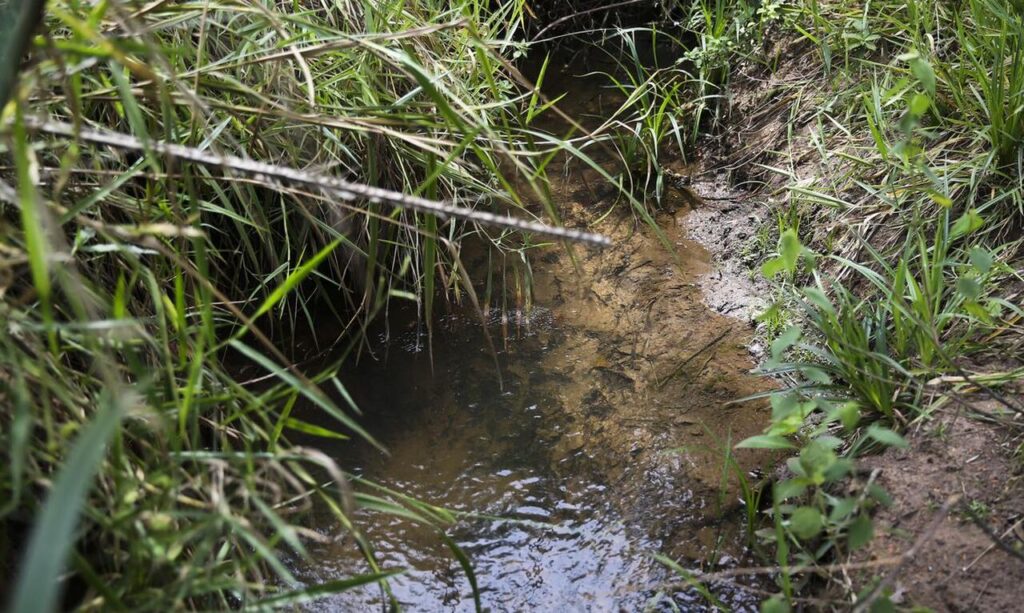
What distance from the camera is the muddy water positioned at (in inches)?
71.7

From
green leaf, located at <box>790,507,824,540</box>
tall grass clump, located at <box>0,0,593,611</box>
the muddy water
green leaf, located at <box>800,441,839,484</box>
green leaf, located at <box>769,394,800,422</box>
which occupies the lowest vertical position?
the muddy water

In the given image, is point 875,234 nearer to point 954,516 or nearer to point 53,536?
point 954,516

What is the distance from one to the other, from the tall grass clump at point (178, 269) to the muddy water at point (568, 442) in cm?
18

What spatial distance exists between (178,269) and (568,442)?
1.06m

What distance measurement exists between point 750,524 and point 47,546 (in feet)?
4.84

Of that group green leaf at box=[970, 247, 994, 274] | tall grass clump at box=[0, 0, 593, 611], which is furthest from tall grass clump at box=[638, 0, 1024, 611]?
tall grass clump at box=[0, 0, 593, 611]

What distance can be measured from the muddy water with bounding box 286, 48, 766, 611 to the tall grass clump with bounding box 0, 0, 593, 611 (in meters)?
0.18

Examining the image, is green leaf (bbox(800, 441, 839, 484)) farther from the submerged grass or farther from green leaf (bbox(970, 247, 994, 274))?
green leaf (bbox(970, 247, 994, 274))

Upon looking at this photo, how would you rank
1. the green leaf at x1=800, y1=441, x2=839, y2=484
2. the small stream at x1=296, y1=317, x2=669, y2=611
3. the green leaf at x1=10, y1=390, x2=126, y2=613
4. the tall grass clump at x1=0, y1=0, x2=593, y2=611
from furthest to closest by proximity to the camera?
the small stream at x1=296, y1=317, x2=669, y2=611
the green leaf at x1=800, y1=441, x2=839, y2=484
the tall grass clump at x1=0, y1=0, x2=593, y2=611
the green leaf at x1=10, y1=390, x2=126, y2=613

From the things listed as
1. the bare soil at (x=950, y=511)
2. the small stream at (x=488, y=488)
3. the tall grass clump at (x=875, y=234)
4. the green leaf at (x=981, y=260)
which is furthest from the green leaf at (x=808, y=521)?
the green leaf at (x=981, y=260)

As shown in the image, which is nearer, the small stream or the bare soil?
the bare soil

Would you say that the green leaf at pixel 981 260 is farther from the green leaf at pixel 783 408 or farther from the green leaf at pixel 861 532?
the green leaf at pixel 861 532

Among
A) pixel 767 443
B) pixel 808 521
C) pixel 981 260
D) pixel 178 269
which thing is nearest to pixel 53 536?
pixel 178 269

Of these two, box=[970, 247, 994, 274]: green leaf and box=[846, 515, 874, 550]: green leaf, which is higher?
box=[970, 247, 994, 274]: green leaf
